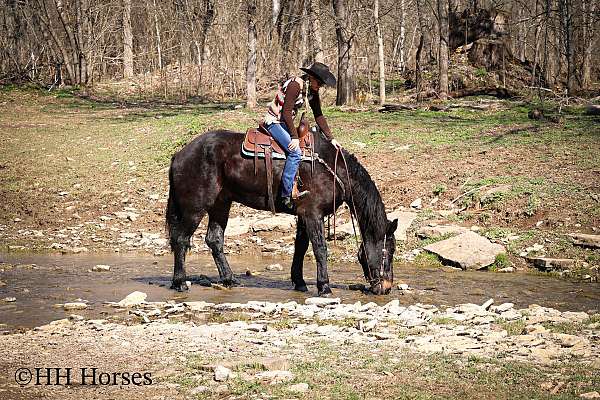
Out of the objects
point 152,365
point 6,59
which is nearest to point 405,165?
point 152,365

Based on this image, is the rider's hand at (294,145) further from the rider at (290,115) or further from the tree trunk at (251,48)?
the tree trunk at (251,48)

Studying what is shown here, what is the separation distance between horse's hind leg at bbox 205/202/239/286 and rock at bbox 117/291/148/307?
1.74 metres

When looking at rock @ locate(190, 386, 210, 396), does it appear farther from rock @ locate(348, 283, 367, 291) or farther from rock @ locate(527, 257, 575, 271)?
rock @ locate(527, 257, 575, 271)

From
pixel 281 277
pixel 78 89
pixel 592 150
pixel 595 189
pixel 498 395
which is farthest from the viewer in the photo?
pixel 78 89

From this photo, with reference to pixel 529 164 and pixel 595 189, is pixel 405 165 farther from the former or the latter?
pixel 595 189

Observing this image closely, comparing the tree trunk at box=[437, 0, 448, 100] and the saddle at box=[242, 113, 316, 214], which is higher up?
the tree trunk at box=[437, 0, 448, 100]

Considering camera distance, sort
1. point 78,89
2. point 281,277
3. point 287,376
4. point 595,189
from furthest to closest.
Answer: point 78,89 < point 595,189 < point 281,277 < point 287,376

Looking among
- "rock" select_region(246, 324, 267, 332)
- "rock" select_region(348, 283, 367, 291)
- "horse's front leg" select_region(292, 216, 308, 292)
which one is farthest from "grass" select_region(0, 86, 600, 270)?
"rock" select_region(246, 324, 267, 332)

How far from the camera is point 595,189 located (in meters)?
14.6

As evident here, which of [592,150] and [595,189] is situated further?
[592,150]

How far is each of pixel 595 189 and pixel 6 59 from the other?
30.9m

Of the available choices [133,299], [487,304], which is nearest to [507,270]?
[487,304]

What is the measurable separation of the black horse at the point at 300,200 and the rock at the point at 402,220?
125 inches

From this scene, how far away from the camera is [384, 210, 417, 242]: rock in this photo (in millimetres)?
14445
